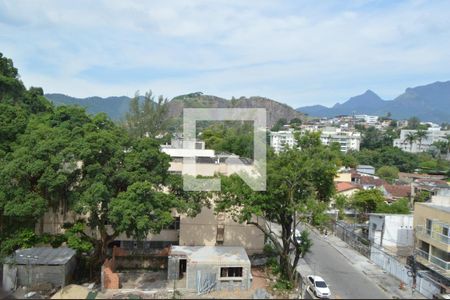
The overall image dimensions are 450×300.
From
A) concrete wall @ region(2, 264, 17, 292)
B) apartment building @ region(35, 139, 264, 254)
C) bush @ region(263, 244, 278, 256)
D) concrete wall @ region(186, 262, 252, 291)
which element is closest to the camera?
concrete wall @ region(2, 264, 17, 292)

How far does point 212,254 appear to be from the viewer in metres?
15.0

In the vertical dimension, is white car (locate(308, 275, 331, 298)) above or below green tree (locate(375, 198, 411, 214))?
below

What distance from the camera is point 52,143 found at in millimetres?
13492

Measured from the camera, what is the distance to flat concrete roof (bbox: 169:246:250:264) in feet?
46.5

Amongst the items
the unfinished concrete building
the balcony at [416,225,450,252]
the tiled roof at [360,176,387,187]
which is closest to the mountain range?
the tiled roof at [360,176,387,187]

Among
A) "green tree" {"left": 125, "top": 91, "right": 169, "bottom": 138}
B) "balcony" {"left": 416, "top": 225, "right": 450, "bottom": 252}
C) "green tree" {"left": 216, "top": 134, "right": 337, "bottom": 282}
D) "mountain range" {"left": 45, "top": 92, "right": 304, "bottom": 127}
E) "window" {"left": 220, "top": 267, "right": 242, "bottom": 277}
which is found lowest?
"window" {"left": 220, "top": 267, "right": 242, "bottom": 277}

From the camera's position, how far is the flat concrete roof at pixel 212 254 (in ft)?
46.5

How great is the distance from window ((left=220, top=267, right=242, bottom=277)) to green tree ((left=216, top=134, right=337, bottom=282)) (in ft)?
5.92

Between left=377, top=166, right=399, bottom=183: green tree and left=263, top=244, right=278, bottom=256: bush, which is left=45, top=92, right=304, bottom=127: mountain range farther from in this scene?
left=263, top=244, right=278, bottom=256: bush

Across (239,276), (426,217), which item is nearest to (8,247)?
(239,276)

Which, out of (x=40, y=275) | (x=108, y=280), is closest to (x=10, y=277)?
(x=40, y=275)

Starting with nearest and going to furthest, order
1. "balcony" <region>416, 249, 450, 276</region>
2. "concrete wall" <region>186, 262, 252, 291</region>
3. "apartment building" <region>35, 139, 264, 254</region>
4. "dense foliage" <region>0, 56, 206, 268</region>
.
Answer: "dense foliage" <region>0, 56, 206, 268</region>, "concrete wall" <region>186, 262, 252, 291</region>, "apartment building" <region>35, 139, 264, 254</region>, "balcony" <region>416, 249, 450, 276</region>

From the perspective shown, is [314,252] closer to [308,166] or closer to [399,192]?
[308,166]

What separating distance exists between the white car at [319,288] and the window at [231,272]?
2624mm
